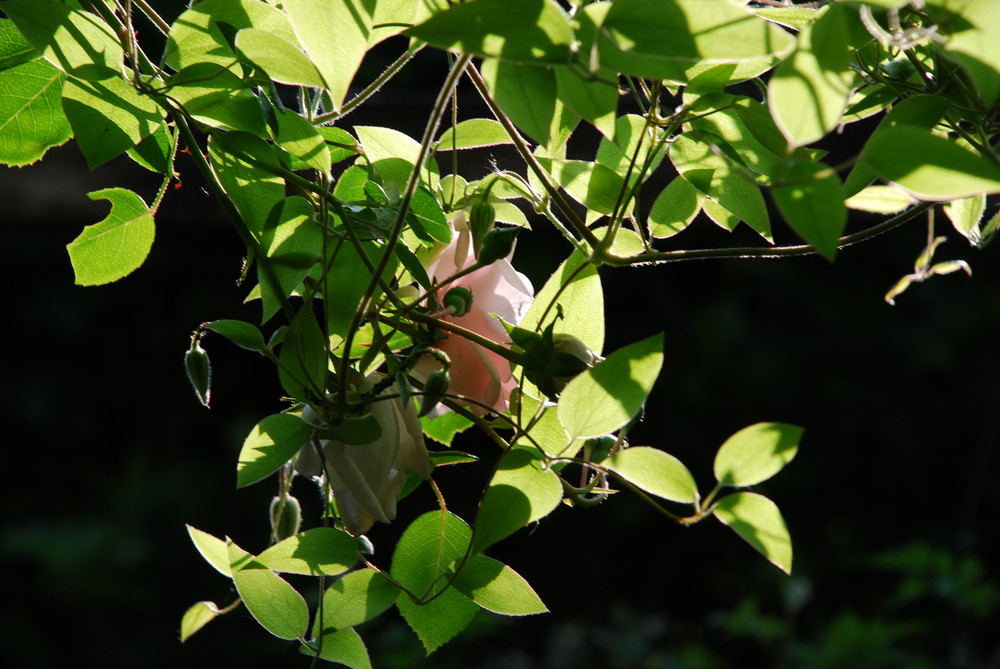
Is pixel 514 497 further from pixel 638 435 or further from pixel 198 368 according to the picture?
pixel 638 435

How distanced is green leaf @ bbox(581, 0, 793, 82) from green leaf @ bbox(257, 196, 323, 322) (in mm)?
124

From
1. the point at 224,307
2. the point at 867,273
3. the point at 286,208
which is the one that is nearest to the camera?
the point at 286,208

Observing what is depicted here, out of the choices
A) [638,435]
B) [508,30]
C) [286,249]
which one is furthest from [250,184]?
[638,435]

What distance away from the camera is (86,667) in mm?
2227

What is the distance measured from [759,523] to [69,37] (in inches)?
8.6

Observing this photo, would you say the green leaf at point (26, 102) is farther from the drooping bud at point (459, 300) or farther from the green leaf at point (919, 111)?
the green leaf at point (919, 111)

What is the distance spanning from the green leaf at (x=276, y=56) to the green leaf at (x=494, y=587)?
0.46ft

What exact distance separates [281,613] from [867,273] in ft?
7.44

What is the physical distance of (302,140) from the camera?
266mm

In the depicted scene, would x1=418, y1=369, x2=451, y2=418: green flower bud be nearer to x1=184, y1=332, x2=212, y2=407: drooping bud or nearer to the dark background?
x1=184, y1=332, x2=212, y2=407: drooping bud

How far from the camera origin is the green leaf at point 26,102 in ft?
0.93

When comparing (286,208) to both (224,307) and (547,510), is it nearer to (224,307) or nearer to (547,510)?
(547,510)

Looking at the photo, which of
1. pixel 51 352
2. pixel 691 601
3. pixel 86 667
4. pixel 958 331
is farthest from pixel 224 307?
pixel 958 331

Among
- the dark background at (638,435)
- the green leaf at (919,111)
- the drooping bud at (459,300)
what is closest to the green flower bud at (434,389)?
the drooping bud at (459,300)
